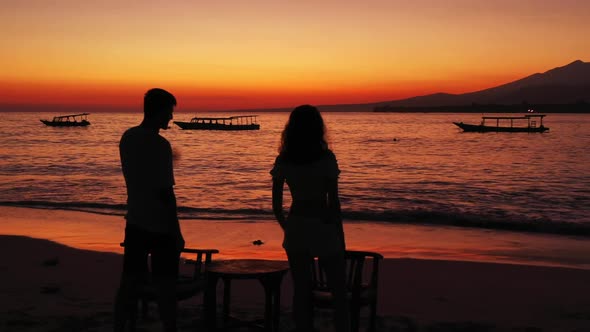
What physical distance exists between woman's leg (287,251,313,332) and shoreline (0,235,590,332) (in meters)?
1.18

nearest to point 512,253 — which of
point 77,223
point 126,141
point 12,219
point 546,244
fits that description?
point 546,244

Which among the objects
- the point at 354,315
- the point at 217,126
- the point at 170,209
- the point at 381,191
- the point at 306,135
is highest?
the point at 306,135

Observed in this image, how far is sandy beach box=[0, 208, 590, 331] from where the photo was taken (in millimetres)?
5137

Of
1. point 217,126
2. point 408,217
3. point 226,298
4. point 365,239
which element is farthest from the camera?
point 217,126

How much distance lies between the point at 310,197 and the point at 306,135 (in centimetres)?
38

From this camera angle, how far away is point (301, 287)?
369 centimetres

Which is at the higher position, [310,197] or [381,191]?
[310,197]

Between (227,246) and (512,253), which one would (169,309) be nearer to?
(227,246)

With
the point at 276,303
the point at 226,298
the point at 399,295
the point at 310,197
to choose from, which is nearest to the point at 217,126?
the point at 399,295

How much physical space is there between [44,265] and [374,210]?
33.3 ft

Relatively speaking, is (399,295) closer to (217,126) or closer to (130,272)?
(130,272)

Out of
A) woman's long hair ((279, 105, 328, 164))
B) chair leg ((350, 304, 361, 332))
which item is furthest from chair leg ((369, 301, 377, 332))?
woman's long hair ((279, 105, 328, 164))

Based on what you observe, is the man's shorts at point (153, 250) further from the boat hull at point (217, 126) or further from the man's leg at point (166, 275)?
the boat hull at point (217, 126)

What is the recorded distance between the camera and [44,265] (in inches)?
300
